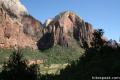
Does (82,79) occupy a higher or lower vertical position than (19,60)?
lower

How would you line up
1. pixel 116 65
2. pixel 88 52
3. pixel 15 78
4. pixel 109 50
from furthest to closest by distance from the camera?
1. pixel 88 52
2. pixel 109 50
3. pixel 116 65
4. pixel 15 78

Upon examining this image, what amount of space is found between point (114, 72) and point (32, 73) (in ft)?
32.0

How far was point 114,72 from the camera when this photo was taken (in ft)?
129

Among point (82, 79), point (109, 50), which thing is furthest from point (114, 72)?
point (109, 50)

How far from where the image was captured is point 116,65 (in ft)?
134

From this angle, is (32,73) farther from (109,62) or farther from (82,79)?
(109,62)

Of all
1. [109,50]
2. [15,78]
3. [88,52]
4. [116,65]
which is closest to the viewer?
[15,78]

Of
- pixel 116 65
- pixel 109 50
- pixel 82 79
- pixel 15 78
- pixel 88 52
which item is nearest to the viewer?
pixel 15 78

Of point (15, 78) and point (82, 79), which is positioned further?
point (82, 79)

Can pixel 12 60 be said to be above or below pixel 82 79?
above

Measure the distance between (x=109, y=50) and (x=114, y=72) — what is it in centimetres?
2027

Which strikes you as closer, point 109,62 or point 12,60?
point 12,60

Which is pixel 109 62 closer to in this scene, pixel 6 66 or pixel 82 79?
pixel 82 79

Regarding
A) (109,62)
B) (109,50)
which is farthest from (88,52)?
(109,62)
